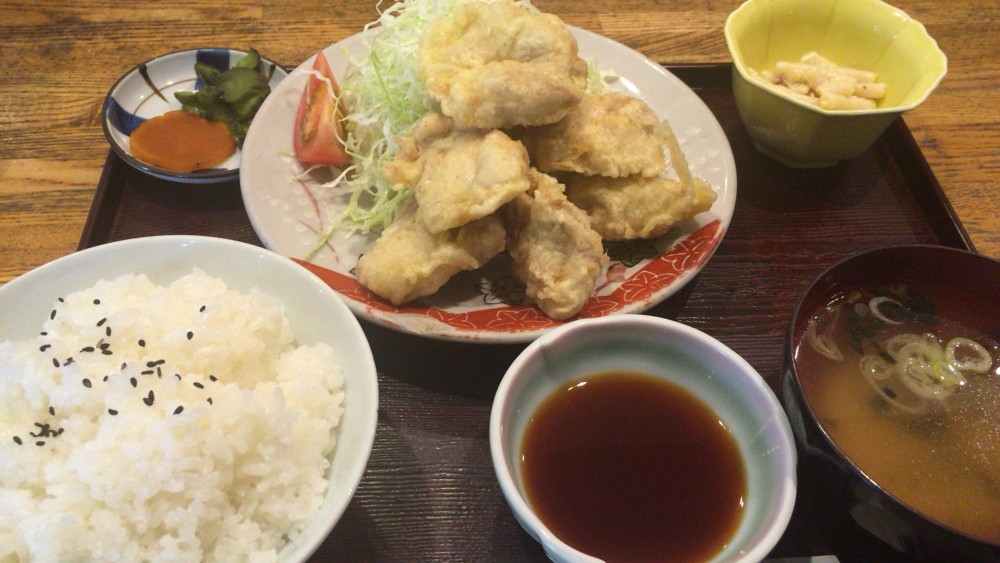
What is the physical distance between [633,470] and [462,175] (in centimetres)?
108

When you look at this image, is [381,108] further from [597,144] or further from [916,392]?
[916,392]

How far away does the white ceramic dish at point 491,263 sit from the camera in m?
2.14

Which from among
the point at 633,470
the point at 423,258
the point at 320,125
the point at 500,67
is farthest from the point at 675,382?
the point at 320,125

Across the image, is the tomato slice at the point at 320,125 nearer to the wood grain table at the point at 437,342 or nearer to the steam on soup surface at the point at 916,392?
the wood grain table at the point at 437,342

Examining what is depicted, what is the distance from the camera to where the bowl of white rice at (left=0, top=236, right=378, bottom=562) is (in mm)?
1293

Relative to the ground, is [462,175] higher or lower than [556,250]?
higher

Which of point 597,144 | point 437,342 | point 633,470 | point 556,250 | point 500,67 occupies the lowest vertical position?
point 437,342

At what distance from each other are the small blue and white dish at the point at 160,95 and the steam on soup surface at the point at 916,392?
Answer: 237cm

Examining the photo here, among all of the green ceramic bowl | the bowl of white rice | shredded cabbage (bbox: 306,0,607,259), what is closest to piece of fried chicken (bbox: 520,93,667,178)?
shredded cabbage (bbox: 306,0,607,259)

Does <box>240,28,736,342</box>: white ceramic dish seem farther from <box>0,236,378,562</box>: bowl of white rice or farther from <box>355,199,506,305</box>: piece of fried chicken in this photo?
<box>0,236,378,562</box>: bowl of white rice

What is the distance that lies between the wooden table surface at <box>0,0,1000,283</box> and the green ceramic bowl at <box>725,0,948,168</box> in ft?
1.71

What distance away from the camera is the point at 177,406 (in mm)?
1406

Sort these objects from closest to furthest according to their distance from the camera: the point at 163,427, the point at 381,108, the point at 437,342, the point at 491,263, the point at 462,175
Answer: the point at 163,427, the point at 462,175, the point at 437,342, the point at 491,263, the point at 381,108

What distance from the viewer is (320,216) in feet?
8.29
